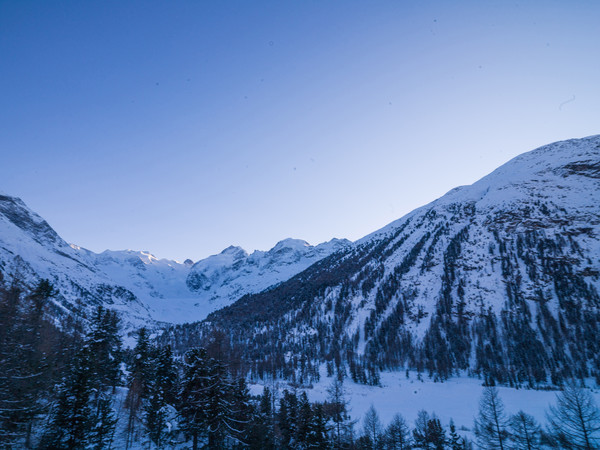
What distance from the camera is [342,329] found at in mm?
174875

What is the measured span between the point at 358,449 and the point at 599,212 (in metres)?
191

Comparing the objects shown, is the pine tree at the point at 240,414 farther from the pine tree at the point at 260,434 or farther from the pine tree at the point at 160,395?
the pine tree at the point at 160,395

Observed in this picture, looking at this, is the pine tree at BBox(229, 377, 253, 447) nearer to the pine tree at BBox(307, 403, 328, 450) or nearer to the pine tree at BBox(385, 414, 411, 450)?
the pine tree at BBox(307, 403, 328, 450)

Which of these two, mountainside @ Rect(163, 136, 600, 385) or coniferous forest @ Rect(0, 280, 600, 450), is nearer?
coniferous forest @ Rect(0, 280, 600, 450)

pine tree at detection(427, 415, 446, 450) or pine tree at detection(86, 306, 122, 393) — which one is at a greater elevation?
pine tree at detection(86, 306, 122, 393)

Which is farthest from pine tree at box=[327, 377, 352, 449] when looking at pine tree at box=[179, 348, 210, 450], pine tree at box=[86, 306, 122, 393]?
pine tree at box=[86, 306, 122, 393]

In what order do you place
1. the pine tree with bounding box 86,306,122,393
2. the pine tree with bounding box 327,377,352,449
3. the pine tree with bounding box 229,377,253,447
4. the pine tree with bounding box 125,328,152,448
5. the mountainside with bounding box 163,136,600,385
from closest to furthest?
the pine tree with bounding box 229,377,253,447 < the pine tree with bounding box 86,306,122,393 < the pine tree with bounding box 327,377,352,449 < the pine tree with bounding box 125,328,152,448 < the mountainside with bounding box 163,136,600,385

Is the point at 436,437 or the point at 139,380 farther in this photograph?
the point at 436,437

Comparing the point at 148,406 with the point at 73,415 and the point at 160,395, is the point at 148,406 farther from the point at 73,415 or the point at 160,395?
the point at 73,415

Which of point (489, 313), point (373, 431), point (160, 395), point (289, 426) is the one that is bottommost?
point (373, 431)

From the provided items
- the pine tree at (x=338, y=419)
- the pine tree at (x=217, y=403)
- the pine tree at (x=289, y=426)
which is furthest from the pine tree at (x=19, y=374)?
the pine tree at (x=338, y=419)

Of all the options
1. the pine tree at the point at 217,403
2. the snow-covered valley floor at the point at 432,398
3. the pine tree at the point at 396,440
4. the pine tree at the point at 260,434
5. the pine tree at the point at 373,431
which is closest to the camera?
the pine tree at the point at 217,403

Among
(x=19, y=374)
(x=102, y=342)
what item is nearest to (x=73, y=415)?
(x=19, y=374)

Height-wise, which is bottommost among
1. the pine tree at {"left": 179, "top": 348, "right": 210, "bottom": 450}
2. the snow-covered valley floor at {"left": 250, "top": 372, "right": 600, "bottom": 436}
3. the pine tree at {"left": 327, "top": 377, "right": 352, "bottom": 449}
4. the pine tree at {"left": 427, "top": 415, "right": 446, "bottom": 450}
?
the snow-covered valley floor at {"left": 250, "top": 372, "right": 600, "bottom": 436}
